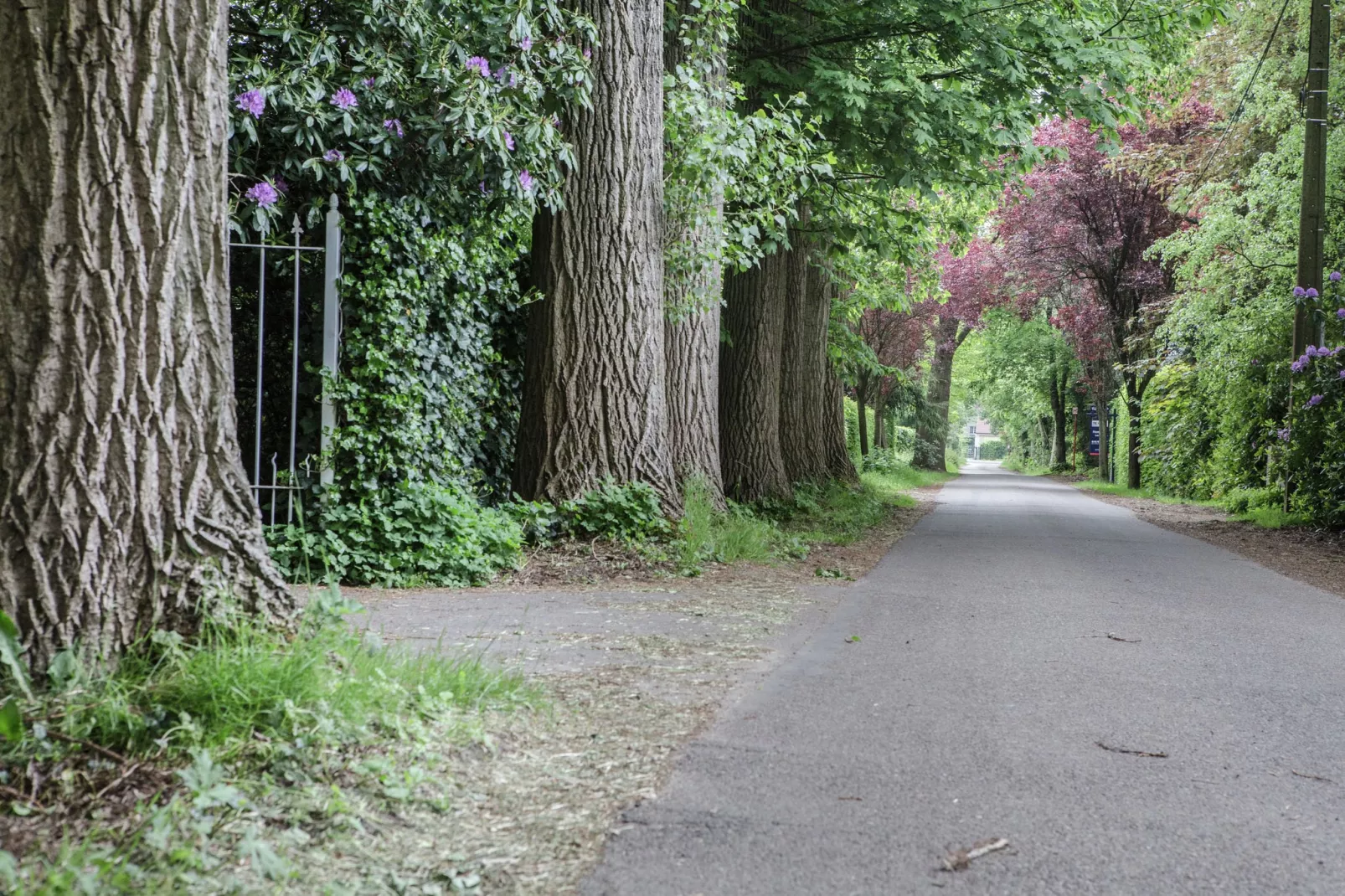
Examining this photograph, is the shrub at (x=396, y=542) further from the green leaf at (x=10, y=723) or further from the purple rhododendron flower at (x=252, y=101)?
the green leaf at (x=10, y=723)

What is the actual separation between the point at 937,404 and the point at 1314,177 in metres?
26.3

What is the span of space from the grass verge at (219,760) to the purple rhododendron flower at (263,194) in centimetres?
445

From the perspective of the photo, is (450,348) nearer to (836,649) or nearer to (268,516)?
(268,516)

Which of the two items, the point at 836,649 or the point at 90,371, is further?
the point at 836,649

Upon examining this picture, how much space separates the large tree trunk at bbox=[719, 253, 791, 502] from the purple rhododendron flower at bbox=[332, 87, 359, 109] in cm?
710

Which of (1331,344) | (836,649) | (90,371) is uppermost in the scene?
(1331,344)

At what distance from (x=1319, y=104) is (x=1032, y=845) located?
16.0 m

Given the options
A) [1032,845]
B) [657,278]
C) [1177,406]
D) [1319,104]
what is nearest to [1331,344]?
[1319,104]

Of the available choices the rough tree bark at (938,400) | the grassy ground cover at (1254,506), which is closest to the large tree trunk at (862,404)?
the rough tree bark at (938,400)

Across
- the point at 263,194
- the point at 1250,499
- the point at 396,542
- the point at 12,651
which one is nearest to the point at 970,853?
the point at 12,651

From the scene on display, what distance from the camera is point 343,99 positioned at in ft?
24.7

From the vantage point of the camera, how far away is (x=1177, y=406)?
23344mm

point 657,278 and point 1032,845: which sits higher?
point 657,278

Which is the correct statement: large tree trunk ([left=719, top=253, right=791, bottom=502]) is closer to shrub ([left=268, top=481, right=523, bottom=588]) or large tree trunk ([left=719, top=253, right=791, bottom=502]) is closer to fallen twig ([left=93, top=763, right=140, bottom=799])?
shrub ([left=268, top=481, right=523, bottom=588])
